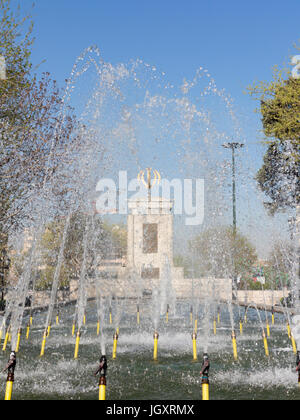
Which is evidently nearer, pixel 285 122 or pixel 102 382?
pixel 102 382

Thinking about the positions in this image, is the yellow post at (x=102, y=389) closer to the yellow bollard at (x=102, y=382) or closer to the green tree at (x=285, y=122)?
the yellow bollard at (x=102, y=382)

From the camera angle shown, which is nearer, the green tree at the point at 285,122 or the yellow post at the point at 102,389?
the yellow post at the point at 102,389

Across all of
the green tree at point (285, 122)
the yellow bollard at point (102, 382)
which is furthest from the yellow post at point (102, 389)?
the green tree at point (285, 122)

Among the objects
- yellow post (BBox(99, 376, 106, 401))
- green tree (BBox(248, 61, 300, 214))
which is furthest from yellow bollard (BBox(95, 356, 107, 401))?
green tree (BBox(248, 61, 300, 214))

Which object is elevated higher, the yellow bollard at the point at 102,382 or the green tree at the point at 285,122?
the green tree at the point at 285,122

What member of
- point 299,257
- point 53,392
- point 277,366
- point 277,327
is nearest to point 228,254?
point 299,257

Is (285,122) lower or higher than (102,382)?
higher

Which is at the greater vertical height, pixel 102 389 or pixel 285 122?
pixel 285 122

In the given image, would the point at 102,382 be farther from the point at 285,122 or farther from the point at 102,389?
the point at 285,122

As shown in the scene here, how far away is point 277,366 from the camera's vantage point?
10203 millimetres

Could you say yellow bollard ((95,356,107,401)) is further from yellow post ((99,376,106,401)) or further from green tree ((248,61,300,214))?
green tree ((248,61,300,214))

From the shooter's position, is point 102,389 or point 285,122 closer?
point 102,389

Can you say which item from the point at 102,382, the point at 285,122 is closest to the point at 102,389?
the point at 102,382

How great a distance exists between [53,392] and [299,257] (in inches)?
833
